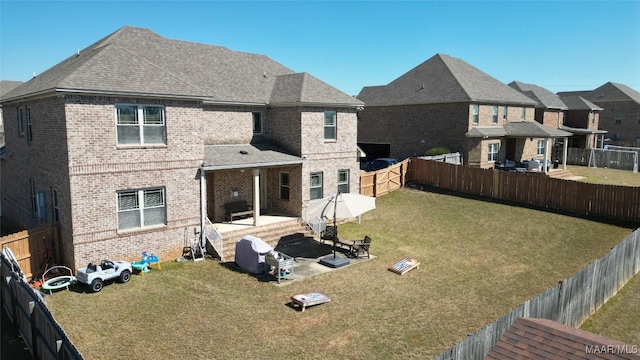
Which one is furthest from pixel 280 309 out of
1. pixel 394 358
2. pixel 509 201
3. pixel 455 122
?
pixel 455 122

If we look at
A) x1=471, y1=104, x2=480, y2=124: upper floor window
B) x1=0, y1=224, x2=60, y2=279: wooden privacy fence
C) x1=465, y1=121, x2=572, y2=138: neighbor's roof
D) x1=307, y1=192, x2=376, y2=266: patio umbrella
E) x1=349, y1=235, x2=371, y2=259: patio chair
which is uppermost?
x1=471, y1=104, x2=480, y2=124: upper floor window

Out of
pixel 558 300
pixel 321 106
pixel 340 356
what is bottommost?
pixel 340 356

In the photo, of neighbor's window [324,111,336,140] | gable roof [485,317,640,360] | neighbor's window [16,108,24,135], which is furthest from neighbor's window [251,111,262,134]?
gable roof [485,317,640,360]

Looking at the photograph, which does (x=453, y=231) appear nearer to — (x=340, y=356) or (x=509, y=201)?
(x=509, y=201)

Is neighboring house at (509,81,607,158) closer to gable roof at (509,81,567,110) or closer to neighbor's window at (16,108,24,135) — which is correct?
gable roof at (509,81,567,110)

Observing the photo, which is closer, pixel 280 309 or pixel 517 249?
pixel 280 309

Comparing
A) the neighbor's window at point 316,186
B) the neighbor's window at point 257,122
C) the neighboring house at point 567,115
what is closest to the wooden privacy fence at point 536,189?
the neighbor's window at point 316,186

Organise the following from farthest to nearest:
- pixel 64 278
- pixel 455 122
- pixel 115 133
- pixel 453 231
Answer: pixel 455 122, pixel 453 231, pixel 115 133, pixel 64 278

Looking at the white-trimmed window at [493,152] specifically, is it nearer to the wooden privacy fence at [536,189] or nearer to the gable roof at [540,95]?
the wooden privacy fence at [536,189]
